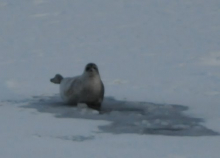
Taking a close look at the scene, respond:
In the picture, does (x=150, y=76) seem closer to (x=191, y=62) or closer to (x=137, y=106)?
(x=191, y=62)

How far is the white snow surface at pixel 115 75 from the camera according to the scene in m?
7.08

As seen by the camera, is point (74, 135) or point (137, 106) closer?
point (74, 135)

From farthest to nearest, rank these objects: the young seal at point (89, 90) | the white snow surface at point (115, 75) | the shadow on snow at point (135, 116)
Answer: the young seal at point (89, 90)
the shadow on snow at point (135, 116)
the white snow surface at point (115, 75)

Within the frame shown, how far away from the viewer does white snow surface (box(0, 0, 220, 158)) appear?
708 centimetres

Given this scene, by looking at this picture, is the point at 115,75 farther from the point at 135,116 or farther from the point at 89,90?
the point at 135,116

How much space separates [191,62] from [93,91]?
12.3 feet

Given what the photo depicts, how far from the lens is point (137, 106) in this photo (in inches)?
366

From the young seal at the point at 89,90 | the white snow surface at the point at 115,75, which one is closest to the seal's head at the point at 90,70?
the young seal at the point at 89,90

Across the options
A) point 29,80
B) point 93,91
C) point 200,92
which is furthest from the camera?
point 29,80

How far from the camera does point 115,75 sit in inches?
468

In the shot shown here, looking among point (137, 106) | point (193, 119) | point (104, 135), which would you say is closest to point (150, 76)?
point (137, 106)

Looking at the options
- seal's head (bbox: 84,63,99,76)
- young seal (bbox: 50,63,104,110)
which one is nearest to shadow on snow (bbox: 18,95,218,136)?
young seal (bbox: 50,63,104,110)

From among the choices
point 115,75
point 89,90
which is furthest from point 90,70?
point 115,75

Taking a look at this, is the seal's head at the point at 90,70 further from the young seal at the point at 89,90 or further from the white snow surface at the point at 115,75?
the white snow surface at the point at 115,75
